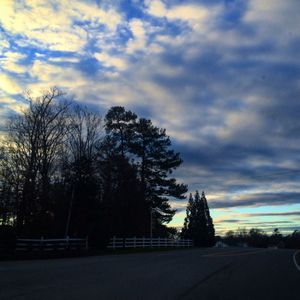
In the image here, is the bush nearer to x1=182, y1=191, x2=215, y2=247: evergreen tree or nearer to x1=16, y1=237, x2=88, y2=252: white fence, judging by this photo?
x1=16, y1=237, x2=88, y2=252: white fence

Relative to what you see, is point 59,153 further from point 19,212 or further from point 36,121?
point 19,212

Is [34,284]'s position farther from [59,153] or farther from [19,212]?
[59,153]

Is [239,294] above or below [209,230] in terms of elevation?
below

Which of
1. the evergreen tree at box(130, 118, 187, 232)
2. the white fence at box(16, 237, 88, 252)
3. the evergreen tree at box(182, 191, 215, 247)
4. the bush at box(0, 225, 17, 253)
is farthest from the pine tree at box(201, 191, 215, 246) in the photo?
the bush at box(0, 225, 17, 253)

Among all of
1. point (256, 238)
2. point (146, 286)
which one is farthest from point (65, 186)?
point (256, 238)

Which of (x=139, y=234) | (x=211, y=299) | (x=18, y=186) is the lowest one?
(x=211, y=299)

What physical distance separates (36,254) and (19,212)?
1938cm

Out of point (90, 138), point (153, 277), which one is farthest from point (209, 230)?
point (153, 277)

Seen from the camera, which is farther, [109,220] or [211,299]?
[109,220]

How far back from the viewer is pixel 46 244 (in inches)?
1423

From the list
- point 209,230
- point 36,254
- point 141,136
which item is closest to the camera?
point 36,254

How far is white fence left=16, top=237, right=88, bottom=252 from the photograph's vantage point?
3484 cm

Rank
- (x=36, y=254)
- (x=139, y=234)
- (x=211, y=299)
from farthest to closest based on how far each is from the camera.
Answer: (x=139, y=234)
(x=36, y=254)
(x=211, y=299)

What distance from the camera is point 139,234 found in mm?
61438
